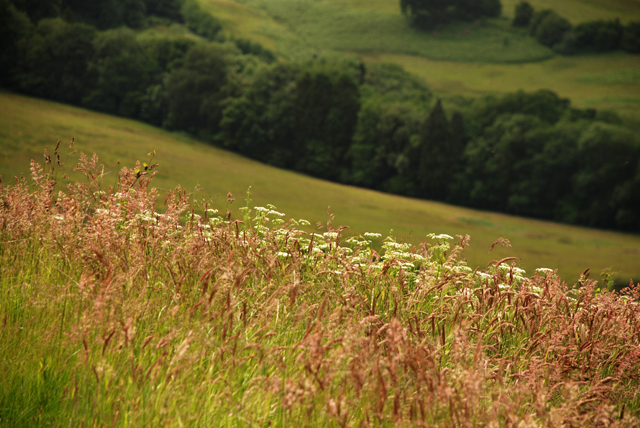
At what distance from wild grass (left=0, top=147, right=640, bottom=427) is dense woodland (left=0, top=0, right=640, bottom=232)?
63.0 metres

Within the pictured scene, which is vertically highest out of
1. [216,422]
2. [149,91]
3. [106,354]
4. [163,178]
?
[149,91]

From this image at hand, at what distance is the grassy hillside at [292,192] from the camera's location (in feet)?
153

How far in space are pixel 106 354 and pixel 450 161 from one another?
67.8 metres

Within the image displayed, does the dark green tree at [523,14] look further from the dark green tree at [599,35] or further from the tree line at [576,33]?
the dark green tree at [599,35]

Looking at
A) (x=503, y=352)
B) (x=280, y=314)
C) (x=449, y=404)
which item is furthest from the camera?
(x=503, y=352)

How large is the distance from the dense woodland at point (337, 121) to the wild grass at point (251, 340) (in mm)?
62983

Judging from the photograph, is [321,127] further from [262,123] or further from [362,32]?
[362,32]

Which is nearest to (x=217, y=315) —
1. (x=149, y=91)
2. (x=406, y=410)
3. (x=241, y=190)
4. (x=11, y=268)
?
(x=406, y=410)

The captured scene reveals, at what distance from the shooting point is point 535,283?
19.6ft

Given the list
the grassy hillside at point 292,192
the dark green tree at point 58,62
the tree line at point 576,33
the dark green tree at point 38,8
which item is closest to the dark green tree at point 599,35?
the tree line at point 576,33

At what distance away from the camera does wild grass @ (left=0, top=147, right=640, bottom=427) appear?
2.99 m

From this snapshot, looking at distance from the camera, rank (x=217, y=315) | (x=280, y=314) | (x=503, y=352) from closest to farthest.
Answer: (x=217, y=315) → (x=280, y=314) → (x=503, y=352)

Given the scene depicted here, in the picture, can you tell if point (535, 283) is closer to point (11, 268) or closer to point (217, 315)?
point (217, 315)

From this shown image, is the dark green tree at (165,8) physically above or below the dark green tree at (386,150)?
above
